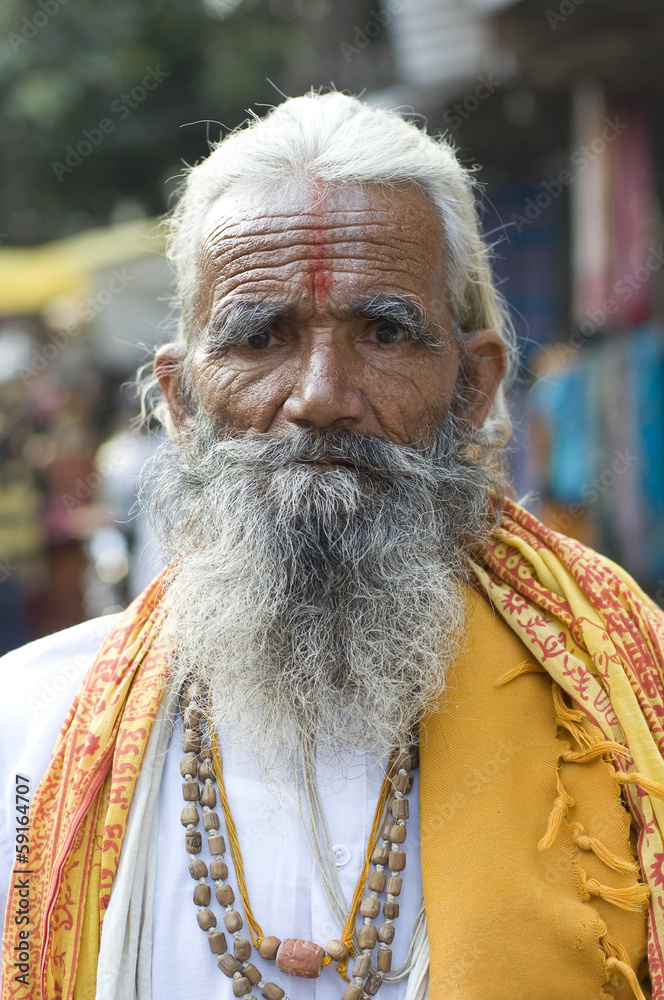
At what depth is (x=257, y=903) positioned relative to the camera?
64.8 inches

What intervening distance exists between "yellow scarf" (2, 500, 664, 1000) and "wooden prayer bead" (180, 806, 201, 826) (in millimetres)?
104

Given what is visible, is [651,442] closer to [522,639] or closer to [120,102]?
[522,639]

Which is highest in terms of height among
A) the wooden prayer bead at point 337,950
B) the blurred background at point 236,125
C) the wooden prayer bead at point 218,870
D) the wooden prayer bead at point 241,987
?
the blurred background at point 236,125

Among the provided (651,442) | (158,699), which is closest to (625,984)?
(158,699)

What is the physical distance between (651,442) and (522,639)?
368cm

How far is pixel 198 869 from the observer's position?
5.39ft

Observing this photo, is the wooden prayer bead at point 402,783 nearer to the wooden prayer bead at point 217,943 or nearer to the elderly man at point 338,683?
the elderly man at point 338,683

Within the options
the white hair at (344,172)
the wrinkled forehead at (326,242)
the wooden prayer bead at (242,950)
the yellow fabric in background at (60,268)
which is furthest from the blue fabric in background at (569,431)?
the yellow fabric in background at (60,268)

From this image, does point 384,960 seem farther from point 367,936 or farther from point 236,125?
point 236,125

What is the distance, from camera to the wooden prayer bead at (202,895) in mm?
1621

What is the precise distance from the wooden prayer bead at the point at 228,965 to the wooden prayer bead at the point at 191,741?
0.37m

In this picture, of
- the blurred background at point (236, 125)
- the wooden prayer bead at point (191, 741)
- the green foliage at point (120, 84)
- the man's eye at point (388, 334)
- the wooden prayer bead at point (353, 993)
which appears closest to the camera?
the wooden prayer bead at point (353, 993)

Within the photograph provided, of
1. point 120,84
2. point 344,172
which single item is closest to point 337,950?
point 344,172

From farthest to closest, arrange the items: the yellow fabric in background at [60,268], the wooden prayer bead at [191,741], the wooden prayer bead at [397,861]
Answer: the yellow fabric in background at [60,268] < the wooden prayer bead at [191,741] < the wooden prayer bead at [397,861]
